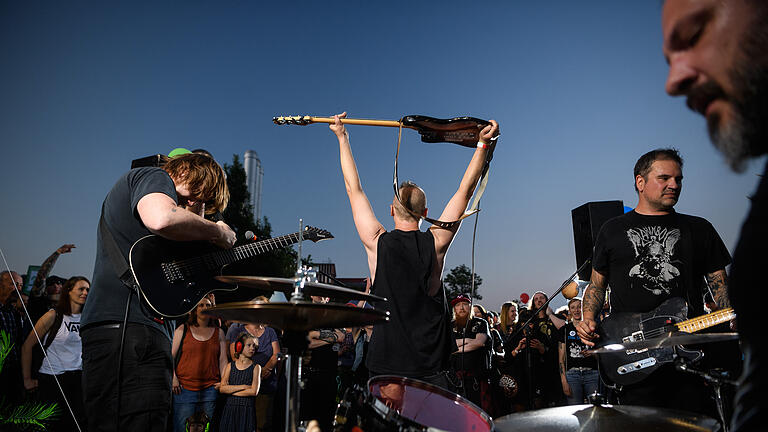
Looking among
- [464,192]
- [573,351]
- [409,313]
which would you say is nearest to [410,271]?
[409,313]

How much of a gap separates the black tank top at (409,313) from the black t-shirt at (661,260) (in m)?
1.50

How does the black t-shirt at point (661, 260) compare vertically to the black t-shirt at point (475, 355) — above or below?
above

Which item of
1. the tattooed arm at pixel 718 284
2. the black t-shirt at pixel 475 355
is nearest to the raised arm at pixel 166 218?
the tattooed arm at pixel 718 284

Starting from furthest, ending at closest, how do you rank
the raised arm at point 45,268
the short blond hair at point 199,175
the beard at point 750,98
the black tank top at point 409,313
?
the raised arm at point 45,268 < the short blond hair at point 199,175 < the black tank top at point 409,313 < the beard at point 750,98

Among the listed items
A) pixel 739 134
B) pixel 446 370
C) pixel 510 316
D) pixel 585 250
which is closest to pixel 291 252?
pixel 510 316

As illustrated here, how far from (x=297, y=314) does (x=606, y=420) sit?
1.63m

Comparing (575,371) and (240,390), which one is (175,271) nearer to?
(240,390)

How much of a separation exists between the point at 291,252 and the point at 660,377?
34528 mm

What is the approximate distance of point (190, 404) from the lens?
6523 mm

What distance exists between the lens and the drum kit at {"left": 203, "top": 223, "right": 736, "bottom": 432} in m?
2.04

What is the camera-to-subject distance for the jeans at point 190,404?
6.38 meters

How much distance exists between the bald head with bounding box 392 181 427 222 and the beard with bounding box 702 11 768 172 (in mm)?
2648

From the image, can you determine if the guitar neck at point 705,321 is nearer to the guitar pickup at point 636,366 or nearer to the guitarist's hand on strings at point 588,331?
the guitar pickup at point 636,366

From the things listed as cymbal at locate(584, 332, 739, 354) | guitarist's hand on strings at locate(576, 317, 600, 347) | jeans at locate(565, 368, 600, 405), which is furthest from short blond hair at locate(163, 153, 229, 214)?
A: jeans at locate(565, 368, 600, 405)
